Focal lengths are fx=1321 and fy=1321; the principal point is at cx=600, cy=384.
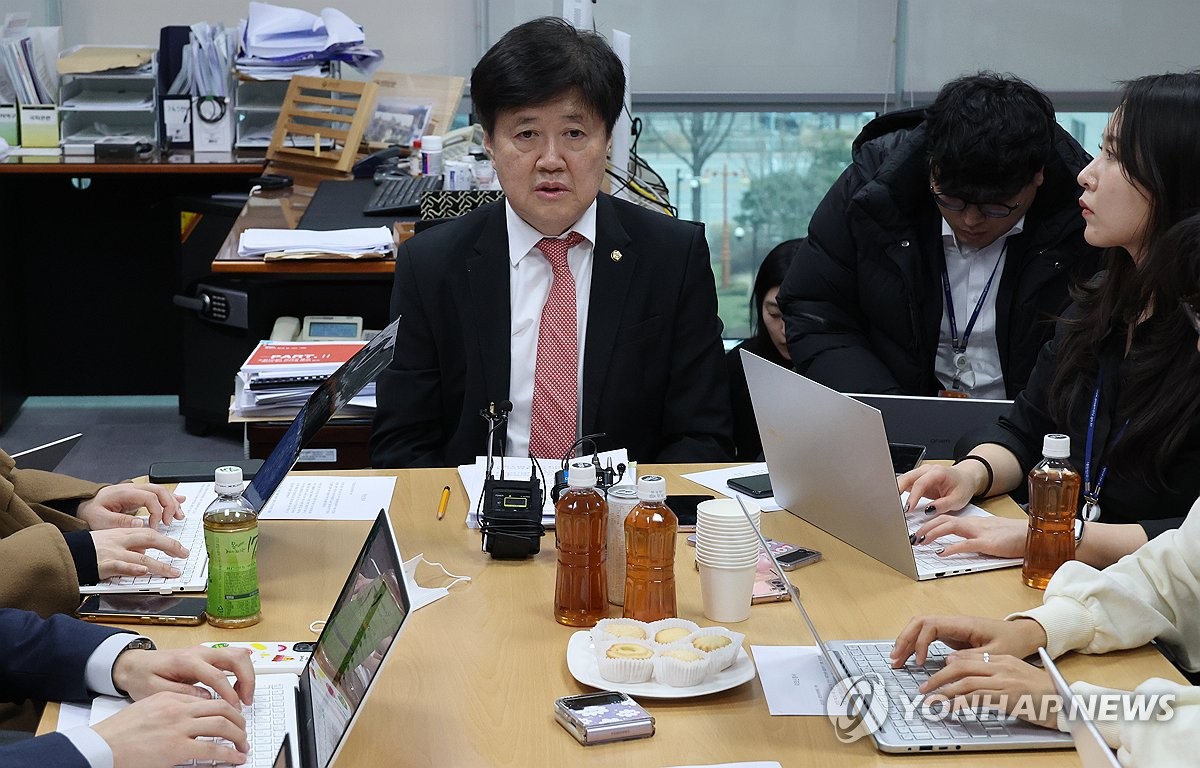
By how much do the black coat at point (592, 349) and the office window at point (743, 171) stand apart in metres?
2.94

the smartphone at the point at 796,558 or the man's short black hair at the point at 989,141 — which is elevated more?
the man's short black hair at the point at 989,141

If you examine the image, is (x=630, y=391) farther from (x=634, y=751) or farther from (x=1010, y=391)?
(x=634, y=751)

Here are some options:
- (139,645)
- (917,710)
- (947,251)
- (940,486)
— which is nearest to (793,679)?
(917,710)

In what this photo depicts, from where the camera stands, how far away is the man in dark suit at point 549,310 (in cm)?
237

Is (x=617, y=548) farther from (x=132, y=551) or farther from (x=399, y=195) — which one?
(x=399, y=195)

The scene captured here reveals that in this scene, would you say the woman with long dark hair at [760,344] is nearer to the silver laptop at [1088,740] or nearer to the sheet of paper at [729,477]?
the sheet of paper at [729,477]

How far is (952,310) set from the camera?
2.88 m

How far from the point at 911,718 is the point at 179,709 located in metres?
0.74

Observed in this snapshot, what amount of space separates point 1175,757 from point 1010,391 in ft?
5.50

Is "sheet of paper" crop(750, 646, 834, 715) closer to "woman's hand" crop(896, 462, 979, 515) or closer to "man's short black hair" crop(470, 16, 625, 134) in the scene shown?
"woman's hand" crop(896, 462, 979, 515)

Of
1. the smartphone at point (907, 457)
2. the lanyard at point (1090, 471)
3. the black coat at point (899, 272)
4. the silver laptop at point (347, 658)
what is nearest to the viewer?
the silver laptop at point (347, 658)

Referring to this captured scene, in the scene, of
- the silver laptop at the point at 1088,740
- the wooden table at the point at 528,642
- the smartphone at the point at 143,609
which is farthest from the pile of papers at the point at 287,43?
the silver laptop at the point at 1088,740

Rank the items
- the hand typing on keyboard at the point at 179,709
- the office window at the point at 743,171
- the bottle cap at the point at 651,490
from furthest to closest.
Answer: the office window at the point at 743,171
the bottle cap at the point at 651,490
the hand typing on keyboard at the point at 179,709

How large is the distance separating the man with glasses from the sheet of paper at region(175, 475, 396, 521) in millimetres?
1167
